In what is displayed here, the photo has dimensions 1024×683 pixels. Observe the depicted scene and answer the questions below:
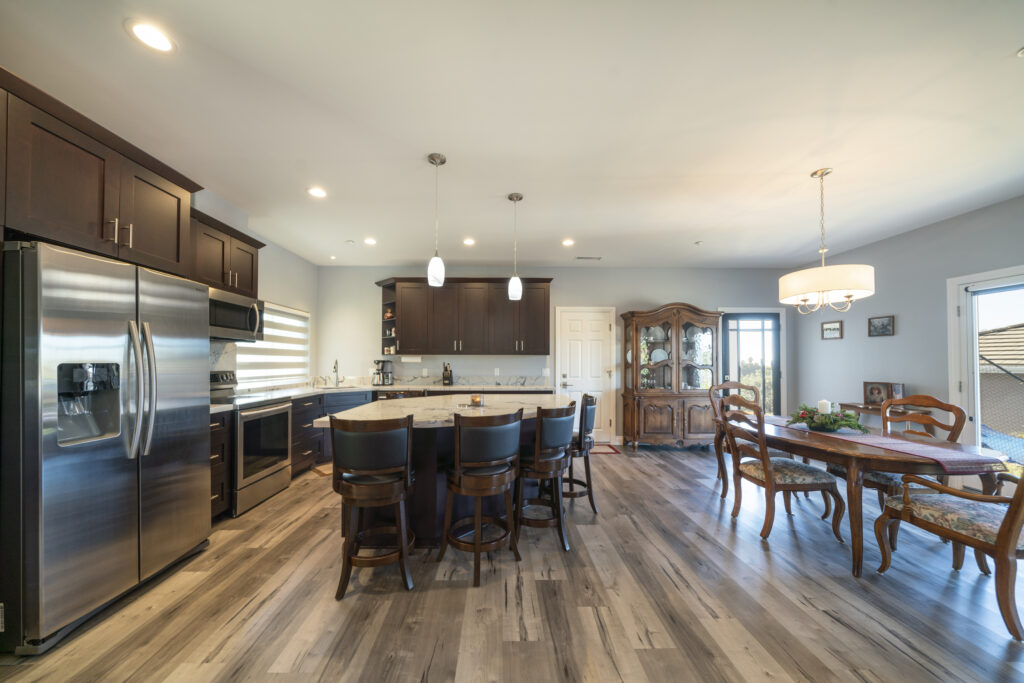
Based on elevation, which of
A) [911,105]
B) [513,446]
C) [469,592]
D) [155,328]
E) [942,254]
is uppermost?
[911,105]

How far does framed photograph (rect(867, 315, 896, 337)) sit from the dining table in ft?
7.66

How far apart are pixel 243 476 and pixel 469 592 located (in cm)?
225

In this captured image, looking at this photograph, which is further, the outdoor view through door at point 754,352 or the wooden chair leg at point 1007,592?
the outdoor view through door at point 754,352

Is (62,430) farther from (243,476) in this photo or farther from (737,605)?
(737,605)

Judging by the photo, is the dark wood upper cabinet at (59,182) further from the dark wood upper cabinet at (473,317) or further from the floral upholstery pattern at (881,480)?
the floral upholstery pattern at (881,480)

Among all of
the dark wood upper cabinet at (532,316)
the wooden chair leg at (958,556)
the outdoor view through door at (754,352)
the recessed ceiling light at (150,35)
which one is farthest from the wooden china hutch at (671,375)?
the recessed ceiling light at (150,35)

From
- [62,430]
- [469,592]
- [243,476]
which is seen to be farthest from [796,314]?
[62,430]

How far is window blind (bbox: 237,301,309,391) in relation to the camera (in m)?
4.16

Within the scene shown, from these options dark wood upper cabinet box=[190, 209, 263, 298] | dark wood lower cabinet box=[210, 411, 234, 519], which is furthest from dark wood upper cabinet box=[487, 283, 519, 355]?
dark wood lower cabinet box=[210, 411, 234, 519]

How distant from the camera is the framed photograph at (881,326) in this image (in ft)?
A: 14.5

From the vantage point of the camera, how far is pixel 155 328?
2.13m

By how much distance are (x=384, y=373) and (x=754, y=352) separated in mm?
5780

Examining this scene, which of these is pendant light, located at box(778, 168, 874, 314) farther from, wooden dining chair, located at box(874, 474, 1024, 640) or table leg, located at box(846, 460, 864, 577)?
wooden dining chair, located at box(874, 474, 1024, 640)

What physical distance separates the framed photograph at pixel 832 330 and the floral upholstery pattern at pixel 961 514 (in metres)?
3.58
